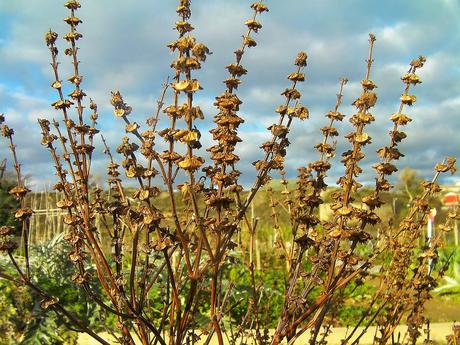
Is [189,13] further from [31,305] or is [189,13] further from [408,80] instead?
[31,305]

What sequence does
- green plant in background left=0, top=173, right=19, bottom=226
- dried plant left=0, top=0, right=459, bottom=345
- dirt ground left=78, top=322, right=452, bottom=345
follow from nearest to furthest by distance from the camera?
dried plant left=0, top=0, right=459, bottom=345, dirt ground left=78, top=322, right=452, bottom=345, green plant in background left=0, top=173, right=19, bottom=226

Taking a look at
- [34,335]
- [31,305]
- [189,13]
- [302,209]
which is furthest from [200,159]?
[31,305]

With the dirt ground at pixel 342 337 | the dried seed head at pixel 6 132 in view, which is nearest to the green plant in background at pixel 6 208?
the dirt ground at pixel 342 337

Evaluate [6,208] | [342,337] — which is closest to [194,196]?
[342,337]

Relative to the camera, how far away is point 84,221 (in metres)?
2.14

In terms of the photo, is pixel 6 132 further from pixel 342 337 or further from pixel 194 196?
pixel 342 337

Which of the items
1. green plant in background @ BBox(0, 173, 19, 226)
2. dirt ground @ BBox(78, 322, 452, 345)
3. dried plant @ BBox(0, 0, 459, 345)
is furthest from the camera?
green plant in background @ BBox(0, 173, 19, 226)

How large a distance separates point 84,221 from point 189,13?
33.1 inches

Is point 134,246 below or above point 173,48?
below

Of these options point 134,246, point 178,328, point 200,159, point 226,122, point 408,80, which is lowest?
point 178,328

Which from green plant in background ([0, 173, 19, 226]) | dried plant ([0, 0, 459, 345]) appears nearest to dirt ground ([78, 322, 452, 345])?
green plant in background ([0, 173, 19, 226])

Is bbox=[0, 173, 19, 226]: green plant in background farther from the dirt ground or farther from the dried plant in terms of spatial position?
the dried plant

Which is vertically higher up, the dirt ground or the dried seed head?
the dried seed head

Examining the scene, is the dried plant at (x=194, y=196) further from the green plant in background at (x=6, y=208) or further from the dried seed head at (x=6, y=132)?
the green plant in background at (x=6, y=208)
